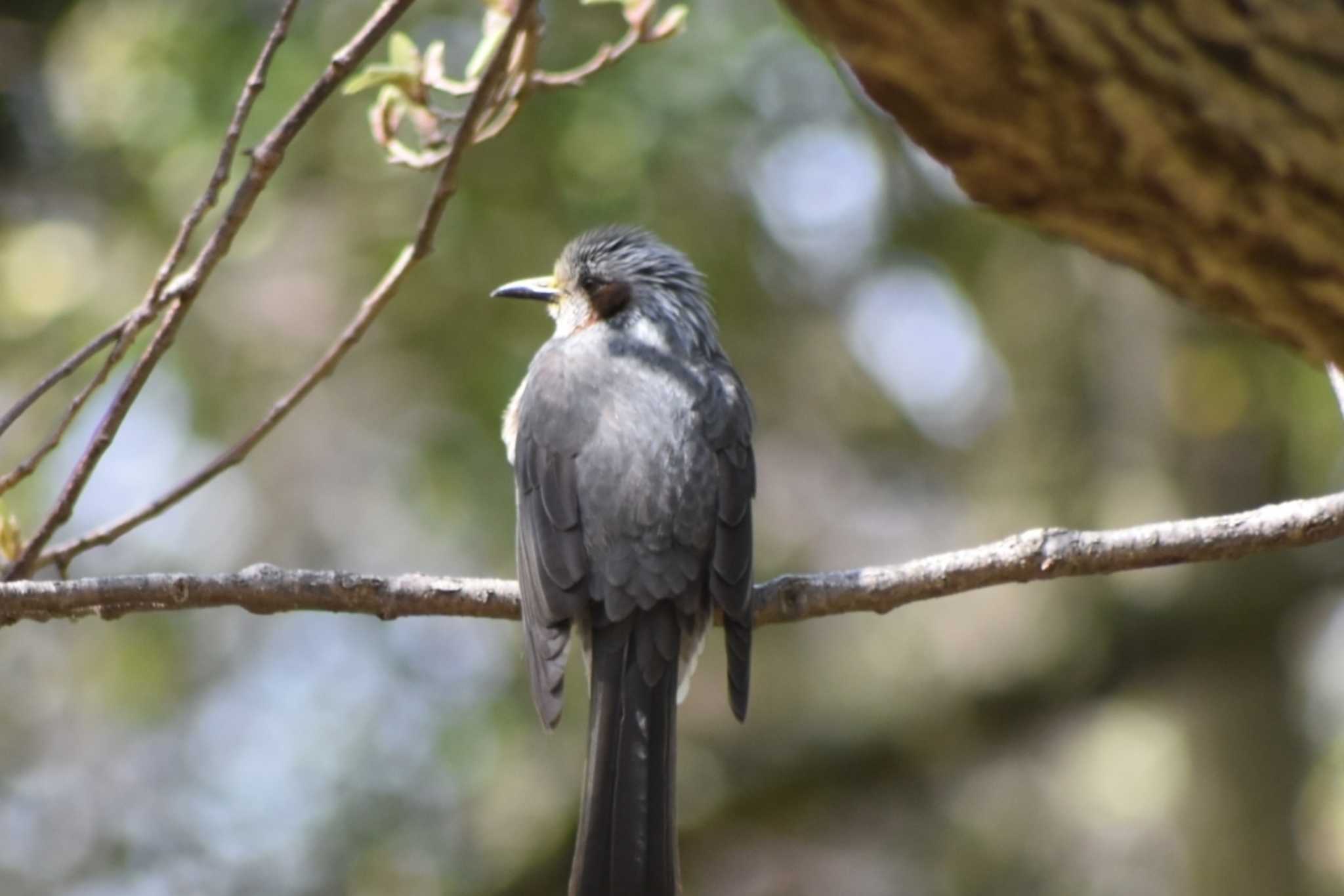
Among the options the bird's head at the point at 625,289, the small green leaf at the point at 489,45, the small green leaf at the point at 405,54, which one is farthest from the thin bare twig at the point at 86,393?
the bird's head at the point at 625,289

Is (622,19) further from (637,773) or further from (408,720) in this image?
(637,773)

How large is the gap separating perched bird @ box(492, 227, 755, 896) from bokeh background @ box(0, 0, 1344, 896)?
6.99 ft

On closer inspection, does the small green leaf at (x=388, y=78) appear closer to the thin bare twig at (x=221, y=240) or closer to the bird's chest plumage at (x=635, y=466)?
the thin bare twig at (x=221, y=240)

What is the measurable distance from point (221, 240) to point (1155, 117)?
7.08 feet

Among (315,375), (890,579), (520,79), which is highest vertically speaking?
(520,79)

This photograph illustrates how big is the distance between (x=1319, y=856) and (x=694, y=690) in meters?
3.77

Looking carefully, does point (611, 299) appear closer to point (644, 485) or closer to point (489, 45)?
point (644, 485)

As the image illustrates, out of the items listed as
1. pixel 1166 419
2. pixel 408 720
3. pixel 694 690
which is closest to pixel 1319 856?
pixel 1166 419

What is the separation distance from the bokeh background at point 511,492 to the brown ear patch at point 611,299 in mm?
1418

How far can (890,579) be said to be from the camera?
151 inches

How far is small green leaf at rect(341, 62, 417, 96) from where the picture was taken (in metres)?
4.16

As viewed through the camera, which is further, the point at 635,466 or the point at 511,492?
the point at 511,492

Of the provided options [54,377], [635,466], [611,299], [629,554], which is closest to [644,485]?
[635,466]

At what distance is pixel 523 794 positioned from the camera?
8086mm
